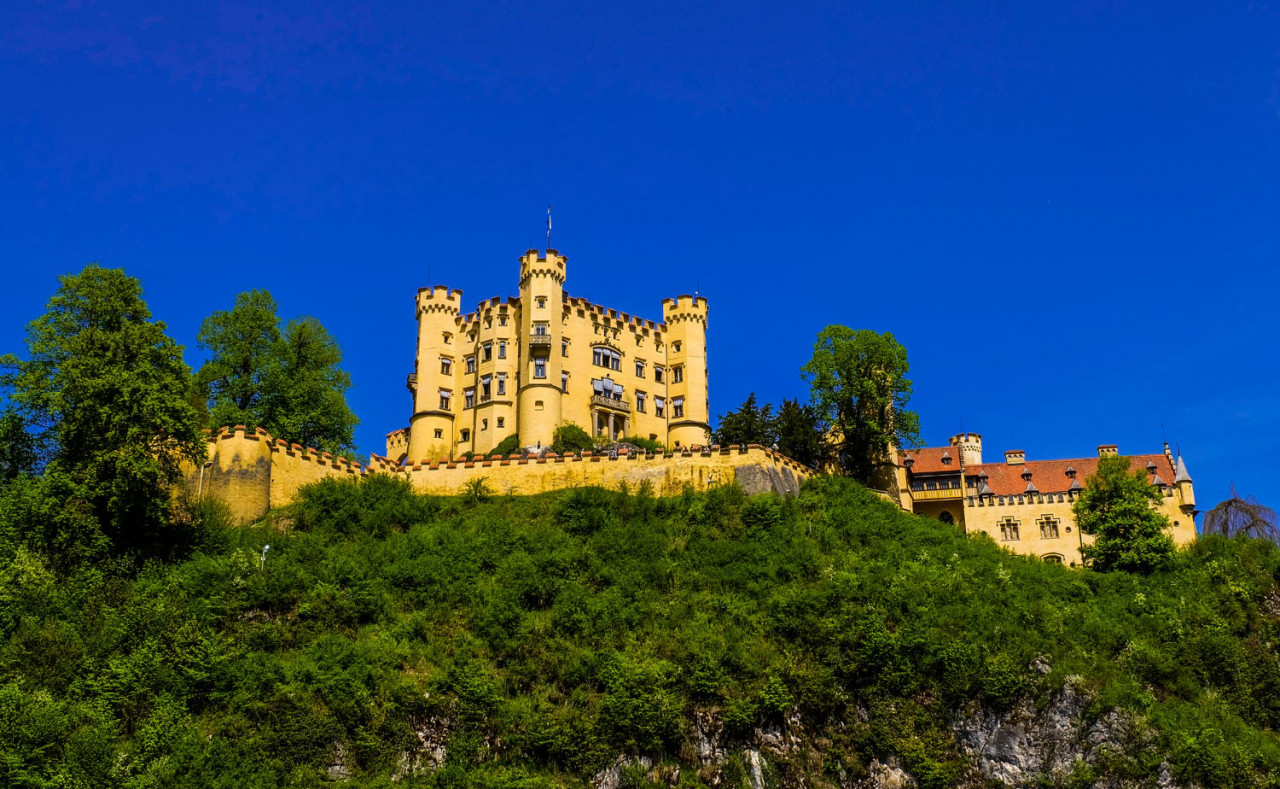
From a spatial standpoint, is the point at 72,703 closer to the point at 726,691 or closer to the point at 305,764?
the point at 305,764

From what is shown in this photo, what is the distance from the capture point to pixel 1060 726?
41.9 metres

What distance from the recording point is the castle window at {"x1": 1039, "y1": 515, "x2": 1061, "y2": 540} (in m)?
66.5

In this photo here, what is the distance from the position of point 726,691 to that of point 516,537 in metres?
13.1

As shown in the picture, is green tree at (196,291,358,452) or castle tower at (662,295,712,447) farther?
castle tower at (662,295,712,447)

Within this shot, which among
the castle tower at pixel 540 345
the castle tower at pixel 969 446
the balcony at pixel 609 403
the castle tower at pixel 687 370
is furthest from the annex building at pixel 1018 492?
the castle tower at pixel 540 345

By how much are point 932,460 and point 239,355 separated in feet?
129

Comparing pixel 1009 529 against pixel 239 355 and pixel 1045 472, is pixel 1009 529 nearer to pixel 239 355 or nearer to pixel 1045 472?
pixel 1045 472

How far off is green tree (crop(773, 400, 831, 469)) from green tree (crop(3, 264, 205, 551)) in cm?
3022

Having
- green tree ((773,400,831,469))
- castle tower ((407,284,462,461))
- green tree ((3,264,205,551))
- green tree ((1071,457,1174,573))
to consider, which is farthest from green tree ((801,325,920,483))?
green tree ((3,264,205,551))

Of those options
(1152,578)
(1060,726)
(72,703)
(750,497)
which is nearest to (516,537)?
(750,497)

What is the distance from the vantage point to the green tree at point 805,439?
2574 inches

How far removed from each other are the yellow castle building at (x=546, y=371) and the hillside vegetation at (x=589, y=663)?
2143 centimetres

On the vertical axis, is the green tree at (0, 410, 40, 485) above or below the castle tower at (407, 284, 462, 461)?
below

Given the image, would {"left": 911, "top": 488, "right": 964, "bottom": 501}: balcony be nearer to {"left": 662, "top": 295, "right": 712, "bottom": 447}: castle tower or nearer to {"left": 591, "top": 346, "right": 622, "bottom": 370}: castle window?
{"left": 662, "top": 295, "right": 712, "bottom": 447}: castle tower
